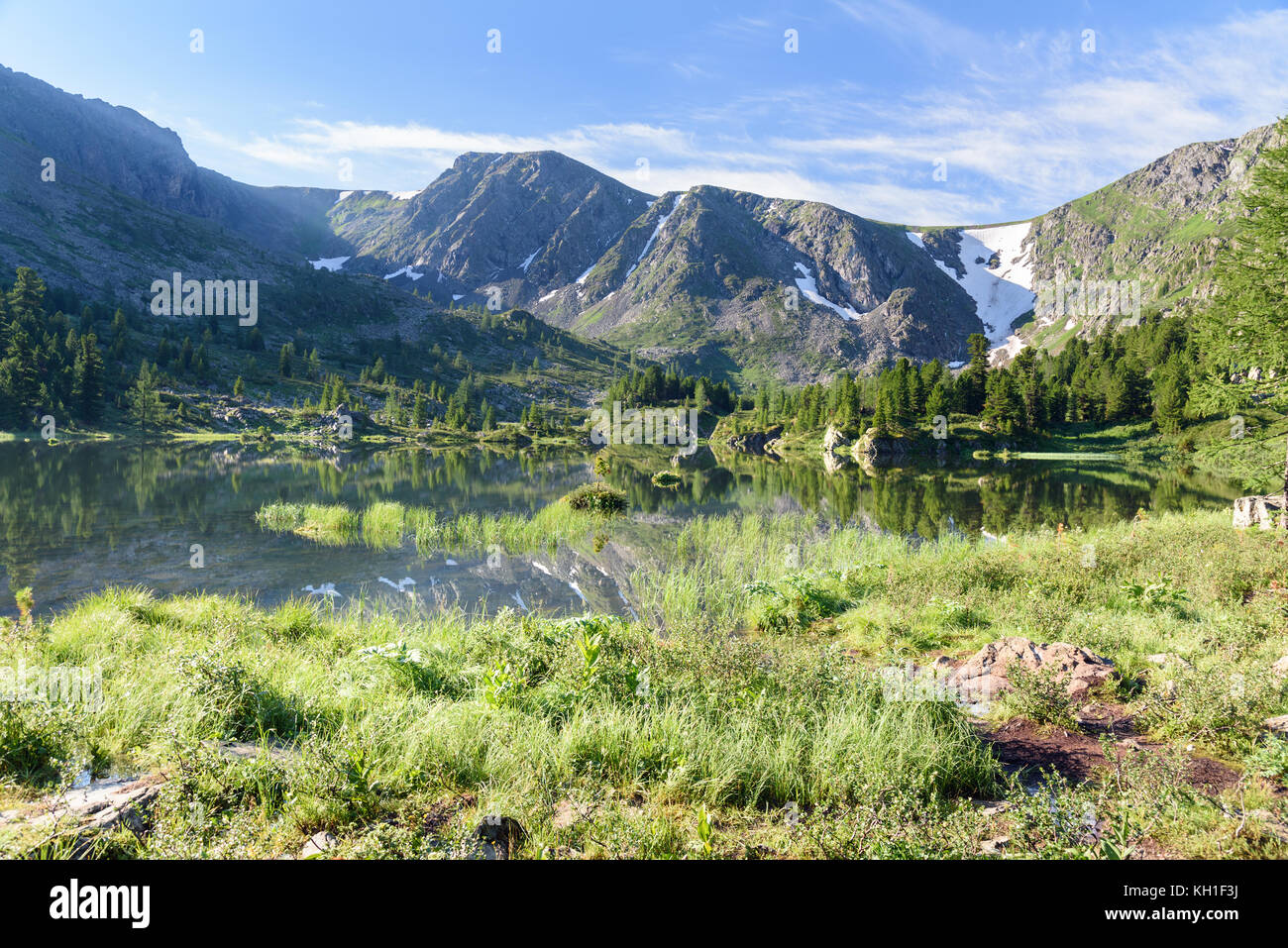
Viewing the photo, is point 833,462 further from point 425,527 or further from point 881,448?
point 425,527

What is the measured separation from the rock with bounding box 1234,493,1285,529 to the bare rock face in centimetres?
1593

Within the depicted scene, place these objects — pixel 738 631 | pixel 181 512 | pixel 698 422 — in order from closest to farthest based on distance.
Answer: pixel 738 631 < pixel 181 512 < pixel 698 422

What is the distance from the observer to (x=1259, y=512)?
2006 cm

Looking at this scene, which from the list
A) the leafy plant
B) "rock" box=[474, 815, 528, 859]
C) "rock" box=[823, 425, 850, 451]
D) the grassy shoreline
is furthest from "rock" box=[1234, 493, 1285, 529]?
"rock" box=[823, 425, 850, 451]

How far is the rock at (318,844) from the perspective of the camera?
13.5 feet

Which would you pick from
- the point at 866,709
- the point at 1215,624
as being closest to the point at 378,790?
the point at 866,709

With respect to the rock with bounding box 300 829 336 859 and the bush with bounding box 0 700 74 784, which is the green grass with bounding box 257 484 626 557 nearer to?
the bush with bounding box 0 700 74 784

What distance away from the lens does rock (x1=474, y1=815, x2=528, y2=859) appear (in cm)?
432

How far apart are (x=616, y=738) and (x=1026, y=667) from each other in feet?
20.0

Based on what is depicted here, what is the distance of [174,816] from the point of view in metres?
4.38

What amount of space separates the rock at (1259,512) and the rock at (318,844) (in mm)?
25863

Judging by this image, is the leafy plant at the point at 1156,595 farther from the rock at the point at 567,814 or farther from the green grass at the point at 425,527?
the green grass at the point at 425,527
